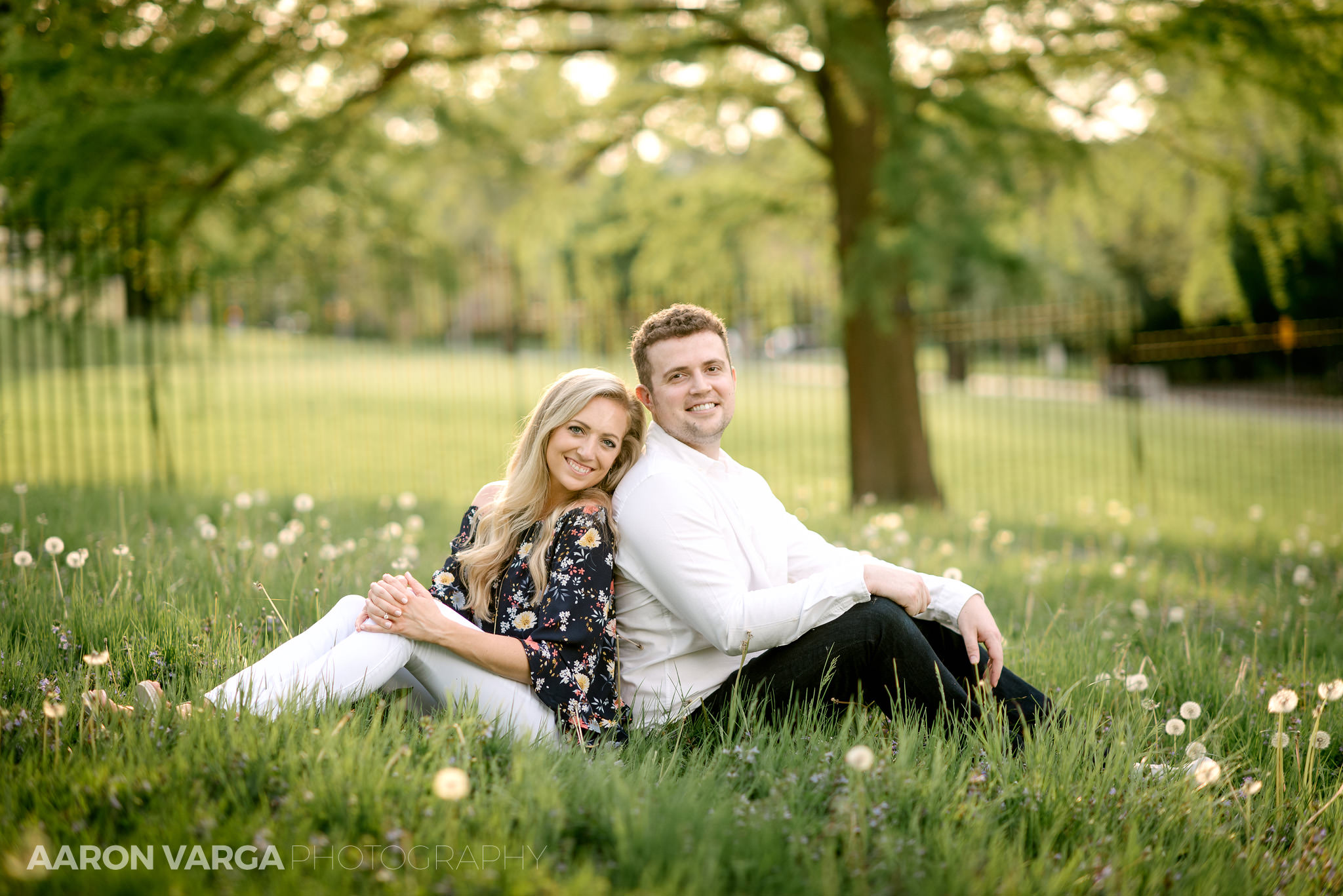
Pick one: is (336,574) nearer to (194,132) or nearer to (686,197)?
(194,132)

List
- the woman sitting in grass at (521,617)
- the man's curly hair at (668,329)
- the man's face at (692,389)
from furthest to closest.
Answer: the man's curly hair at (668,329) < the man's face at (692,389) < the woman sitting in grass at (521,617)

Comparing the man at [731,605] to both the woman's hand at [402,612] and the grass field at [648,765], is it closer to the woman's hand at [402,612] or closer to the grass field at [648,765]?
the grass field at [648,765]

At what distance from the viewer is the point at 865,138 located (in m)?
8.50

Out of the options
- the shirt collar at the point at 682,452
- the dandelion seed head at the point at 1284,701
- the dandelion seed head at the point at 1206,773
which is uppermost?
the shirt collar at the point at 682,452

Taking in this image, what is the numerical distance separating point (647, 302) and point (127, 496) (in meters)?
6.16

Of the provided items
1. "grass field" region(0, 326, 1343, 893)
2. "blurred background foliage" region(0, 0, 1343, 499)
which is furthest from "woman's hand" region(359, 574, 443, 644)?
"blurred background foliage" region(0, 0, 1343, 499)

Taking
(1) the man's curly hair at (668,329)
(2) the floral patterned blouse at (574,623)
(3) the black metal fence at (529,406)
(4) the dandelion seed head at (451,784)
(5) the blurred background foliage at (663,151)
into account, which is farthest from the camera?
(3) the black metal fence at (529,406)

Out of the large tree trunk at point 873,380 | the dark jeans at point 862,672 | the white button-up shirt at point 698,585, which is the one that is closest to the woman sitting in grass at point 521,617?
the white button-up shirt at point 698,585

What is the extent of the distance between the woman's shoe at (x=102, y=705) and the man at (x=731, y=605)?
4.80 ft

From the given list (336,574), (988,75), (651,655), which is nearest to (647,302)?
(988,75)

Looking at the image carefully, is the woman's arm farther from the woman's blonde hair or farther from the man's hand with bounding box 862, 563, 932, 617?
the man's hand with bounding box 862, 563, 932, 617

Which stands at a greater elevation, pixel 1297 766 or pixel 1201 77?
pixel 1201 77

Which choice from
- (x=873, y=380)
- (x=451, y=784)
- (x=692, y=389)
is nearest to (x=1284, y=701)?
(x=692, y=389)

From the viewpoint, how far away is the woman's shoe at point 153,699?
8.38 ft
